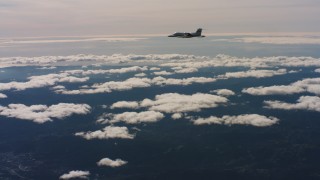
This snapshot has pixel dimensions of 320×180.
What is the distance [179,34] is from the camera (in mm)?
150750

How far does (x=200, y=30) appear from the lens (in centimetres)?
14962

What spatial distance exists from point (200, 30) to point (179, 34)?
8268 millimetres
